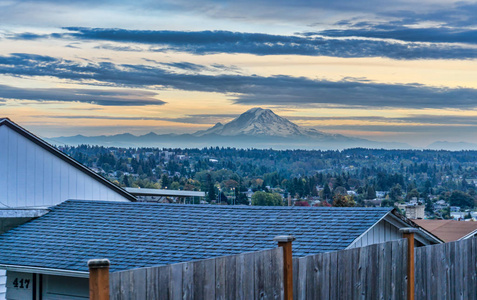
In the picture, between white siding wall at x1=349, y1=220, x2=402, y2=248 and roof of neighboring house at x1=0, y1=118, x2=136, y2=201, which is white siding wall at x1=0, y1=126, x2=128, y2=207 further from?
white siding wall at x1=349, y1=220, x2=402, y2=248

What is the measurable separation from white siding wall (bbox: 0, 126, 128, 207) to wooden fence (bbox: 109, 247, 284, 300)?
1385 cm

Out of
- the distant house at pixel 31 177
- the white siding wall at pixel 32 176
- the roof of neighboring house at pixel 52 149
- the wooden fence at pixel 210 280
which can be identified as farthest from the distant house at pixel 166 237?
the wooden fence at pixel 210 280

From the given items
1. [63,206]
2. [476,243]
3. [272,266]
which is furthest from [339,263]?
[63,206]

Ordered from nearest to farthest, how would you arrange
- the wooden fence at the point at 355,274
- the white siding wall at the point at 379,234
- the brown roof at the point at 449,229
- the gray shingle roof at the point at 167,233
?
the wooden fence at the point at 355,274 < the gray shingle roof at the point at 167,233 < the white siding wall at the point at 379,234 < the brown roof at the point at 449,229

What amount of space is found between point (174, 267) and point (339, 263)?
7.13ft

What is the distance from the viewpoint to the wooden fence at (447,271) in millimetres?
7934

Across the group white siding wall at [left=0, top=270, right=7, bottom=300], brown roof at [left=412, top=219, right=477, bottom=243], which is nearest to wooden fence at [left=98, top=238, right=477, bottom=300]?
white siding wall at [left=0, top=270, right=7, bottom=300]

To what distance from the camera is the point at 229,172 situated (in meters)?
166

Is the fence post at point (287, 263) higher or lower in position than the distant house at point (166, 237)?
higher

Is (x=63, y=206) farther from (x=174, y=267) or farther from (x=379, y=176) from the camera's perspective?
(x=379, y=176)

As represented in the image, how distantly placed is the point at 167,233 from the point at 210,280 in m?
9.99

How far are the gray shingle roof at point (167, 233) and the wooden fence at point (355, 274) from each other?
16.1 feet

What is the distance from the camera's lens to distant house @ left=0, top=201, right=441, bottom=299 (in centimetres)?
1317

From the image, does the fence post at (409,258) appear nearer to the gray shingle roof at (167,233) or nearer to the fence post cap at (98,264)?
the fence post cap at (98,264)
